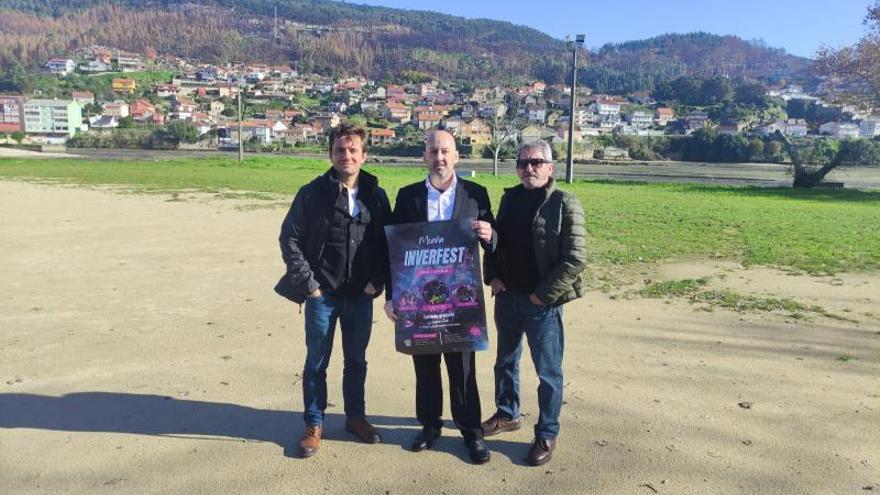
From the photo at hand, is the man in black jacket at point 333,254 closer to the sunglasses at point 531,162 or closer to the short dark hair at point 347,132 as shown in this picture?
the short dark hair at point 347,132

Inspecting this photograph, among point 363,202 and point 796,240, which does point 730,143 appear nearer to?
point 796,240

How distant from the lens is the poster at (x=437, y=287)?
3.53 meters

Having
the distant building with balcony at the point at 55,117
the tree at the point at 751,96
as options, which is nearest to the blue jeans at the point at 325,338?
the distant building with balcony at the point at 55,117

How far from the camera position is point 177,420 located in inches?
163

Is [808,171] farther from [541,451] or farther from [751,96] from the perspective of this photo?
[751,96]

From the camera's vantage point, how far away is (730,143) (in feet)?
233

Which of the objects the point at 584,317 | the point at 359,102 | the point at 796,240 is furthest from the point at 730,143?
the point at 359,102

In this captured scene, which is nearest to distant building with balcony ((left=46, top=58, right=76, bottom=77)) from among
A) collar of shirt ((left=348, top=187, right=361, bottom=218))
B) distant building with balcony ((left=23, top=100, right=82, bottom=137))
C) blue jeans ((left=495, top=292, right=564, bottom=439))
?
distant building with balcony ((left=23, top=100, right=82, bottom=137))

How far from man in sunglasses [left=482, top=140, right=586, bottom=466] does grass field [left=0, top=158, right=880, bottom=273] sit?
20.1ft

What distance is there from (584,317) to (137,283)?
5.32 meters

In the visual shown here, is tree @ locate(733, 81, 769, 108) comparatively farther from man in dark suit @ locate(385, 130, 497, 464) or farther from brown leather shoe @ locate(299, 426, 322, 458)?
brown leather shoe @ locate(299, 426, 322, 458)

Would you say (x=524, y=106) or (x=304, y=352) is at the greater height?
(x=524, y=106)

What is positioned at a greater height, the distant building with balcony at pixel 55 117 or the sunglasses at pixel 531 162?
the distant building with balcony at pixel 55 117

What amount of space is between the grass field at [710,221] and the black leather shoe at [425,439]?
20.8 ft
